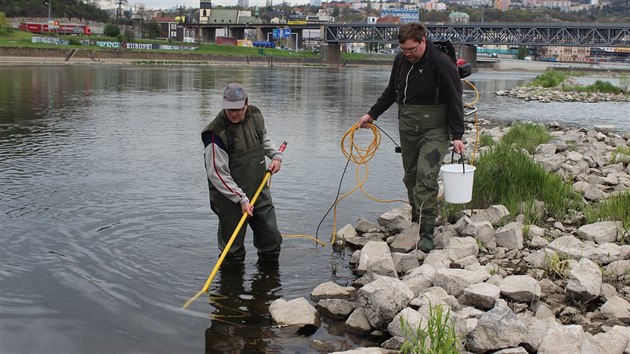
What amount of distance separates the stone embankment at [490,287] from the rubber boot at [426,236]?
97 mm

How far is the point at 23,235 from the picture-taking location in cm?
853

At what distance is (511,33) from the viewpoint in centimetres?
12325

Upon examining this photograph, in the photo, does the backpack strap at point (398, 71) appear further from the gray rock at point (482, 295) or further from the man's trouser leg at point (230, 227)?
the gray rock at point (482, 295)

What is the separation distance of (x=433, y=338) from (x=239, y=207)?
2848 millimetres

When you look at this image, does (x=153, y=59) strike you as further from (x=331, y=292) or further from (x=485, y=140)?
(x=331, y=292)

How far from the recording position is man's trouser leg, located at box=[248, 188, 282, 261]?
294 inches

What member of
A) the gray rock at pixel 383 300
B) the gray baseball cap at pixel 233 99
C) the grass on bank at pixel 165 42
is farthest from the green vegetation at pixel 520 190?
the grass on bank at pixel 165 42

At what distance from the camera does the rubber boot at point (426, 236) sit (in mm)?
7680

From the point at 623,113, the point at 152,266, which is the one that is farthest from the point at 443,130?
the point at 623,113

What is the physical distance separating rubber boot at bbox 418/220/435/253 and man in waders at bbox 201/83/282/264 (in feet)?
5.10

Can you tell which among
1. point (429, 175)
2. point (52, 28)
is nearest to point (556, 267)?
point (429, 175)

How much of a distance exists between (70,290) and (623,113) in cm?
2670

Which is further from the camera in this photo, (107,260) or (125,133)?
(125,133)

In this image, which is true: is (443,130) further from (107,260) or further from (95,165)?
(95,165)
